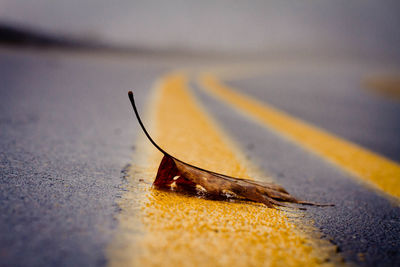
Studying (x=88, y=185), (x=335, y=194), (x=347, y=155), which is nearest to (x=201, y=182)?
(x=88, y=185)

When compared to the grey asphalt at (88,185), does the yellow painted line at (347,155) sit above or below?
above

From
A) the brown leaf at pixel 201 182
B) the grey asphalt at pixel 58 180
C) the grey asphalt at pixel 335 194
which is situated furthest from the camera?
the brown leaf at pixel 201 182

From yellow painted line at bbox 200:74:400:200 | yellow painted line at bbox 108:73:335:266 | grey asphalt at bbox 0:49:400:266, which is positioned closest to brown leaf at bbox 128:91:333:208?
yellow painted line at bbox 108:73:335:266

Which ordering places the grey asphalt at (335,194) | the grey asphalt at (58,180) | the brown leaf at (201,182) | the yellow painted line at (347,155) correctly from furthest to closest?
the yellow painted line at (347,155), the brown leaf at (201,182), the grey asphalt at (335,194), the grey asphalt at (58,180)

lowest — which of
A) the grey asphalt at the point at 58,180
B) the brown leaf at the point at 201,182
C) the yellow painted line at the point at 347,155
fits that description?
the grey asphalt at the point at 58,180

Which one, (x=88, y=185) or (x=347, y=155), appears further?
(x=347, y=155)

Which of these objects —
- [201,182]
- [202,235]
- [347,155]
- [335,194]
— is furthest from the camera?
[347,155]

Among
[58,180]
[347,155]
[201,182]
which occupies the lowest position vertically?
[58,180]

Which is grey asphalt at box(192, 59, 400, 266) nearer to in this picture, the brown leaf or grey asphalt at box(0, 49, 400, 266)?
grey asphalt at box(0, 49, 400, 266)

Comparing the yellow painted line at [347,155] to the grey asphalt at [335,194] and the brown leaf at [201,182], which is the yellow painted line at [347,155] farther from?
the brown leaf at [201,182]

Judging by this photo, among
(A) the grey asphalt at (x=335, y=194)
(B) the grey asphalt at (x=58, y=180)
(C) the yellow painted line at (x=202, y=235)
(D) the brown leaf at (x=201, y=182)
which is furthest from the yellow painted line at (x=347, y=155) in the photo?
(B) the grey asphalt at (x=58, y=180)

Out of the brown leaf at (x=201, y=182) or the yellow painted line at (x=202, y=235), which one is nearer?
the yellow painted line at (x=202, y=235)

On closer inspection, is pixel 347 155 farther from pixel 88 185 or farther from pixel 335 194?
pixel 88 185

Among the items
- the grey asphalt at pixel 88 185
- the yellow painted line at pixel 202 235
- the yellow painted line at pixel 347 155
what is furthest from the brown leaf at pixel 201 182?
the yellow painted line at pixel 347 155
